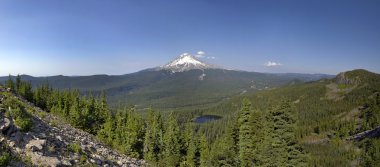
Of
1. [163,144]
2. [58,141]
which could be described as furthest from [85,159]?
[163,144]

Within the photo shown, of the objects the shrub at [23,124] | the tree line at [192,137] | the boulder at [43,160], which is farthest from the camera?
the tree line at [192,137]

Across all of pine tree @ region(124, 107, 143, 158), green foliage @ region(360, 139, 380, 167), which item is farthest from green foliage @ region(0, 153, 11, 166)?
green foliage @ region(360, 139, 380, 167)

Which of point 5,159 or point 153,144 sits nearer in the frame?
point 5,159

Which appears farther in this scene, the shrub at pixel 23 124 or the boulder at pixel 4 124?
the shrub at pixel 23 124

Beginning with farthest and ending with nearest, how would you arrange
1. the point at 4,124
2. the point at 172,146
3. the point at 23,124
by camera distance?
the point at 172,146 < the point at 23,124 < the point at 4,124

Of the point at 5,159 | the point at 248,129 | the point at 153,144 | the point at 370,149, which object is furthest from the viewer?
the point at 370,149

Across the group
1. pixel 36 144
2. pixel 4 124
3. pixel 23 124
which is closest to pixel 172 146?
pixel 23 124

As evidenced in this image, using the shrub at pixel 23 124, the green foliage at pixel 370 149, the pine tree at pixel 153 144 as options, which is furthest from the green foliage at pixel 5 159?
the green foliage at pixel 370 149

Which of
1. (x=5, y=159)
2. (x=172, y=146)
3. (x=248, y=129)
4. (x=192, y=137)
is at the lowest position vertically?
(x=172, y=146)

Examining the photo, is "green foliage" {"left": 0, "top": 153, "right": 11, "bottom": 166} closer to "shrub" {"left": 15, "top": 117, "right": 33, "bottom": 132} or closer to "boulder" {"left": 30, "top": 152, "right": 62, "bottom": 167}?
"boulder" {"left": 30, "top": 152, "right": 62, "bottom": 167}

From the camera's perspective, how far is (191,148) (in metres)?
75.1

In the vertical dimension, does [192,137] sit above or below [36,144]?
below

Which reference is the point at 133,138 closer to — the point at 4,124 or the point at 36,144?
the point at 36,144

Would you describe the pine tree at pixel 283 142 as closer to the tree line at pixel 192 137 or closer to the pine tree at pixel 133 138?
the tree line at pixel 192 137
